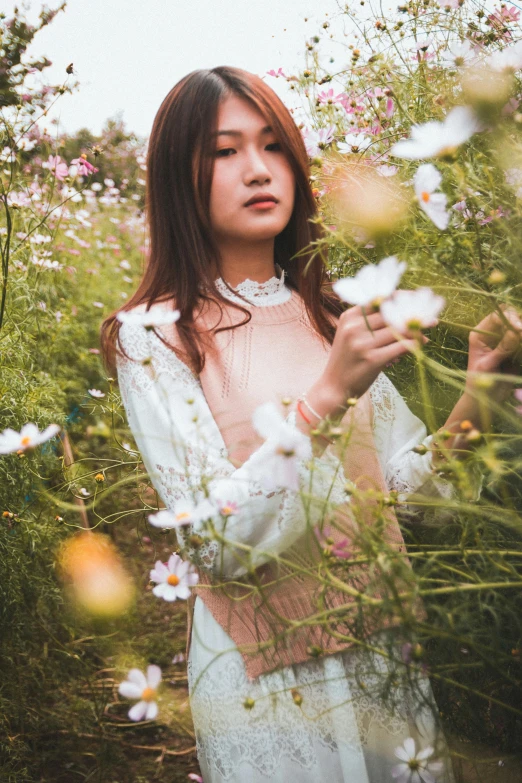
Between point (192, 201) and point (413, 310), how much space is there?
2.07 feet

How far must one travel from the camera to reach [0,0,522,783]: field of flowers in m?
0.47

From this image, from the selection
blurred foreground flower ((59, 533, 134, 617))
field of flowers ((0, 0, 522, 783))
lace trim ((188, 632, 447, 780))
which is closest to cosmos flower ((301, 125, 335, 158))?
field of flowers ((0, 0, 522, 783))

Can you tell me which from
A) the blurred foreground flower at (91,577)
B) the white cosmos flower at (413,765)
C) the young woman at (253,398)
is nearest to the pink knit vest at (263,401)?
the young woman at (253,398)

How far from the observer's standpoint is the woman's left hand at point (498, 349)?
0.49m

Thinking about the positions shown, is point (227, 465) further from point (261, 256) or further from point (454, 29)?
point (454, 29)

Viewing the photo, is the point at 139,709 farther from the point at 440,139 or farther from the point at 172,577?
the point at 440,139

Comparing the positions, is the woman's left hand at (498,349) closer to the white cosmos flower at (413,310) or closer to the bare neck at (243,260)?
the white cosmos flower at (413,310)

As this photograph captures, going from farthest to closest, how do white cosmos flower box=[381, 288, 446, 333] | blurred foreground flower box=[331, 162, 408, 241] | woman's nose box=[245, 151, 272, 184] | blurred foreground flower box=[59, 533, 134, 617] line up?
1. blurred foreground flower box=[59, 533, 134, 617]
2. woman's nose box=[245, 151, 272, 184]
3. blurred foreground flower box=[331, 162, 408, 241]
4. white cosmos flower box=[381, 288, 446, 333]

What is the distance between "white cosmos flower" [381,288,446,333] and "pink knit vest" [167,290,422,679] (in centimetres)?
34

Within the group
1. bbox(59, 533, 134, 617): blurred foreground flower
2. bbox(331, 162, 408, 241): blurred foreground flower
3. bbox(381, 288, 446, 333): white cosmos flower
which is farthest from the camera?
bbox(59, 533, 134, 617): blurred foreground flower

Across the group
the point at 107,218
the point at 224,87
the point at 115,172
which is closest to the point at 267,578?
the point at 224,87

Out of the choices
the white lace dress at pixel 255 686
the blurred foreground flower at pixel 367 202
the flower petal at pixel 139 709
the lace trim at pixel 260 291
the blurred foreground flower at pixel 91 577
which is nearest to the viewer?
the flower petal at pixel 139 709

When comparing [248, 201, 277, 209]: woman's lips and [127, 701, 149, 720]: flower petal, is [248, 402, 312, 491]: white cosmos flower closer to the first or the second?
[127, 701, 149, 720]: flower petal

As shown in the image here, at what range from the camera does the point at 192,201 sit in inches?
38.0
